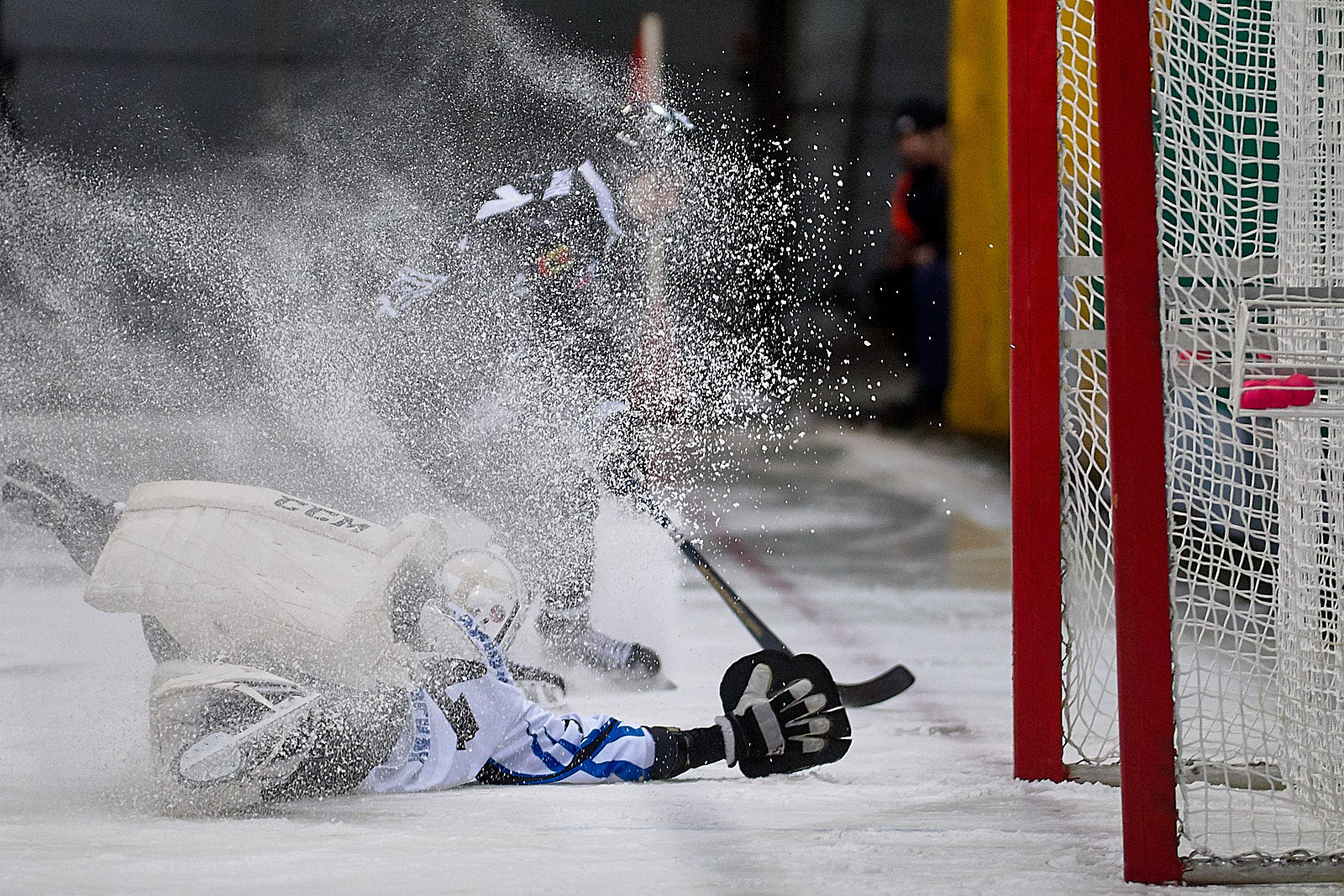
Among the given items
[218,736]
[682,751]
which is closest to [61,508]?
[218,736]

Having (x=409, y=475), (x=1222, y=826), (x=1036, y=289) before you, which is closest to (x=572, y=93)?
(x=409, y=475)

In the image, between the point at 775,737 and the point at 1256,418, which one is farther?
the point at 775,737

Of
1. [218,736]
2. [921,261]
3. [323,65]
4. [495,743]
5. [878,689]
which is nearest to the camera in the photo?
[218,736]

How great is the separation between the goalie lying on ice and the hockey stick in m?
0.60

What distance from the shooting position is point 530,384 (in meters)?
3.69

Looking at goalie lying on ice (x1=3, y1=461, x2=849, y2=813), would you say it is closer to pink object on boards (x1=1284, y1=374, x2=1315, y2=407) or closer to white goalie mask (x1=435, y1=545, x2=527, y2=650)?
white goalie mask (x1=435, y1=545, x2=527, y2=650)

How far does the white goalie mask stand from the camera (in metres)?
2.05

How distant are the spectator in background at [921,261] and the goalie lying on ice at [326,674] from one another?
579 centimetres

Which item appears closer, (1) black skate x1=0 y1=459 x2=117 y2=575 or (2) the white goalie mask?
(1) black skate x1=0 y1=459 x2=117 y2=575

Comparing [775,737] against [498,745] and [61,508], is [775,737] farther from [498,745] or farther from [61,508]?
[61,508]

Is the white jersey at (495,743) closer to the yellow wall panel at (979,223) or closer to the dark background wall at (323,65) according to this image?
the dark background wall at (323,65)

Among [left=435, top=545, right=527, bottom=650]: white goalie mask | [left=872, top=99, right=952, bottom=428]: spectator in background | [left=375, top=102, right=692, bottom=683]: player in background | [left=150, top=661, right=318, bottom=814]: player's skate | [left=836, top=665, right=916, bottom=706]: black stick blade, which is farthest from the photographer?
[left=872, top=99, right=952, bottom=428]: spectator in background

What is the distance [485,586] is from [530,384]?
5.48ft

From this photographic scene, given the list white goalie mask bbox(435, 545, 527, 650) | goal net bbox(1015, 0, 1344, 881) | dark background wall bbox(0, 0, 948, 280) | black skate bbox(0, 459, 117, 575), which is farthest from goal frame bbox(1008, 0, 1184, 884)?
dark background wall bbox(0, 0, 948, 280)
